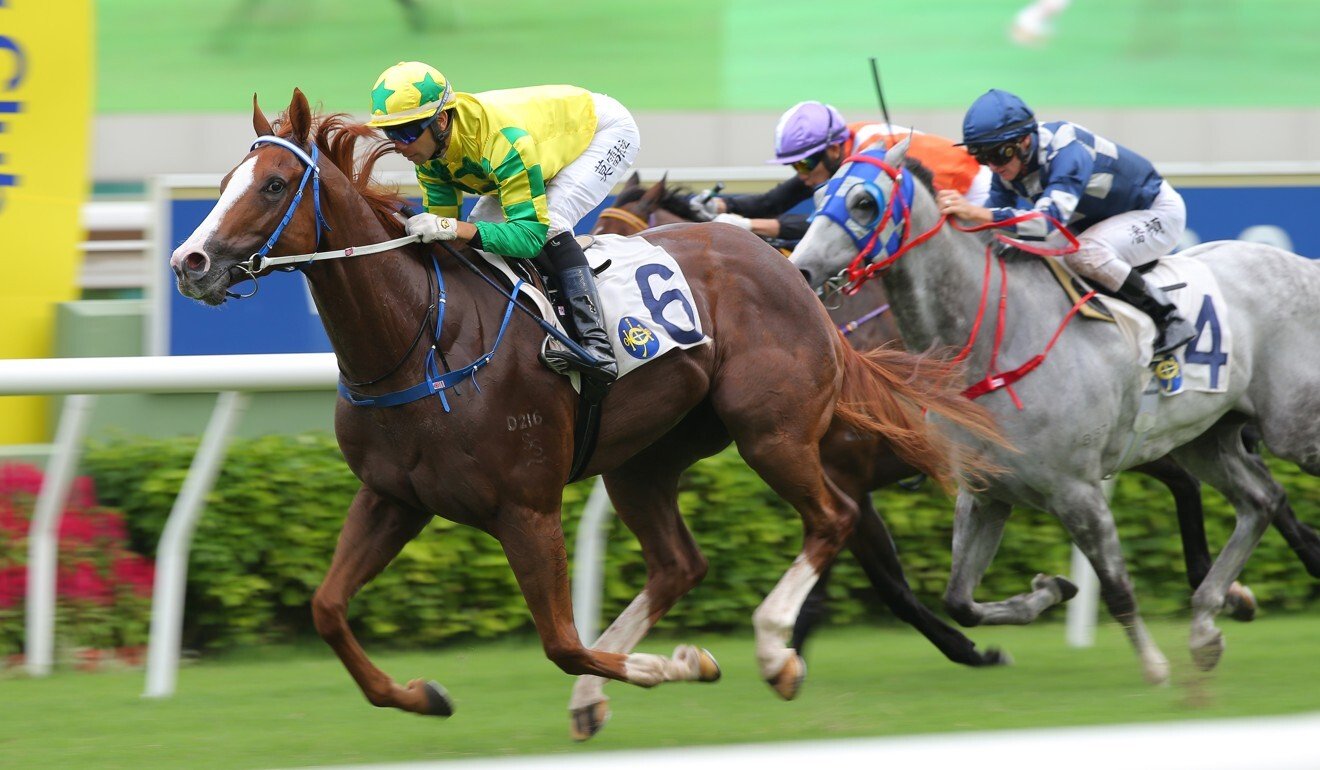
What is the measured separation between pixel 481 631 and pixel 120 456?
1266mm

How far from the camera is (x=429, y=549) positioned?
5312mm

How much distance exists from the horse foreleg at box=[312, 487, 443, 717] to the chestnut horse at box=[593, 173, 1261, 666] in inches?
52.3

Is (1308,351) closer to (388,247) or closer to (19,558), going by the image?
(388,247)

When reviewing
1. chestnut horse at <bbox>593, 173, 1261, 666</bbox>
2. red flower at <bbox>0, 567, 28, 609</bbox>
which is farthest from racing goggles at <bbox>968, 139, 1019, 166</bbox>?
red flower at <bbox>0, 567, 28, 609</bbox>

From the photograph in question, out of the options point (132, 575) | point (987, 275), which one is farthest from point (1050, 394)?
point (132, 575)

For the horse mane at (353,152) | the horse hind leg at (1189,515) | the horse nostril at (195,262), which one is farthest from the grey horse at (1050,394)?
the horse nostril at (195,262)

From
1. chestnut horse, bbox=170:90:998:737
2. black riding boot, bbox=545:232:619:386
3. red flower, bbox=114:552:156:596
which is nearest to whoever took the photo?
chestnut horse, bbox=170:90:998:737

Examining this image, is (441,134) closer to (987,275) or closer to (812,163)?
(987,275)

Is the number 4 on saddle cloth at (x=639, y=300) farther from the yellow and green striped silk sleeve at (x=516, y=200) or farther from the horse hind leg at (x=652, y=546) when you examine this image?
the horse hind leg at (x=652, y=546)

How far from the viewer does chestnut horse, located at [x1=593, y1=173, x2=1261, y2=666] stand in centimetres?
489

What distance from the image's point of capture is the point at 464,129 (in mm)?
3891

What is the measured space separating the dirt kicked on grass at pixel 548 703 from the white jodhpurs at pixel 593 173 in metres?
1.31

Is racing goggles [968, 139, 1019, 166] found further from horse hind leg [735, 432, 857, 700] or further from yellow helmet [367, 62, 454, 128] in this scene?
yellow helmet [367, 62, 454, 128]

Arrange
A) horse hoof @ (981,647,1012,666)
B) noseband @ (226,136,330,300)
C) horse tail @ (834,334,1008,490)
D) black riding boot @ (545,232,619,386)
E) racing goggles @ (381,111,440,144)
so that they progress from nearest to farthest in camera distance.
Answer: noseband @ (226,136,330,300)
racing goggles @ (381,111,440,144)
black riding boot @ (545,232,619,386)
horse tail @ (834,334,1008,490)
horse hoof @ (981,647,1012,666)
